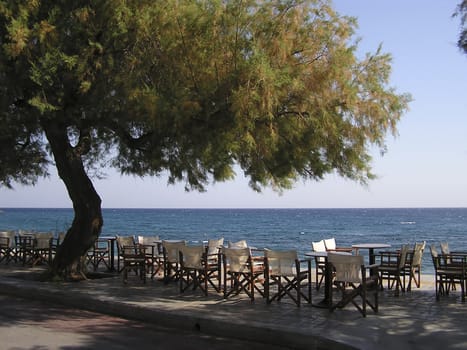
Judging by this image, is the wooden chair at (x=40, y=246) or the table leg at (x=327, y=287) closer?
the table leg at (x=327, y=287)

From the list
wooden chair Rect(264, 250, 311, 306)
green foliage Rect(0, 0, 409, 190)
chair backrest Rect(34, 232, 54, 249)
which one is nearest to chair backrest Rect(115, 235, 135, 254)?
chair backrest Rect(34, 232, 54, 249)

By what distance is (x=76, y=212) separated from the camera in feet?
39.0

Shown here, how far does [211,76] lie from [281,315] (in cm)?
387

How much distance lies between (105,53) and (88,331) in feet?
15.9

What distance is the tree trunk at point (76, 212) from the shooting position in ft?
38.7

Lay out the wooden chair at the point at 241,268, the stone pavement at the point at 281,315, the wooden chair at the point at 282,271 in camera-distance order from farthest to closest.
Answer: the wooden chair at the point at 241,268, the wooden chair at the point at 282,271, the stone pavement at the point at 281,315

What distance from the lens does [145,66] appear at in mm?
8930

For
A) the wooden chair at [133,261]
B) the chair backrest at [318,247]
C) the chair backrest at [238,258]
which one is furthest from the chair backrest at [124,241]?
the chair backrest at [318,247]

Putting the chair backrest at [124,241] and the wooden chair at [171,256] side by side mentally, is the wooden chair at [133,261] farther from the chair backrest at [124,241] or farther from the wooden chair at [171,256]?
the chair backrest at [124,241]

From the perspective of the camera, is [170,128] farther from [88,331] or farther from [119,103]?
[88,331]

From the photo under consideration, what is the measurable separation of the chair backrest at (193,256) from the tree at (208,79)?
66.9 inches

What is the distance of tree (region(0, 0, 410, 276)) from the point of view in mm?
8211

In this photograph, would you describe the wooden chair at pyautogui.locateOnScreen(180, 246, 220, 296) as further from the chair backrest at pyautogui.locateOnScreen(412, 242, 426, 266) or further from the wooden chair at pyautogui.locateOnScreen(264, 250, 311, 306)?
the chair backrest at pyautogui.locateOnScreen(412, 242, 426, 266)

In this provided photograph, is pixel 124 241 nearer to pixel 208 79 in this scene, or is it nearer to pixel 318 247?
pixel 318 247
